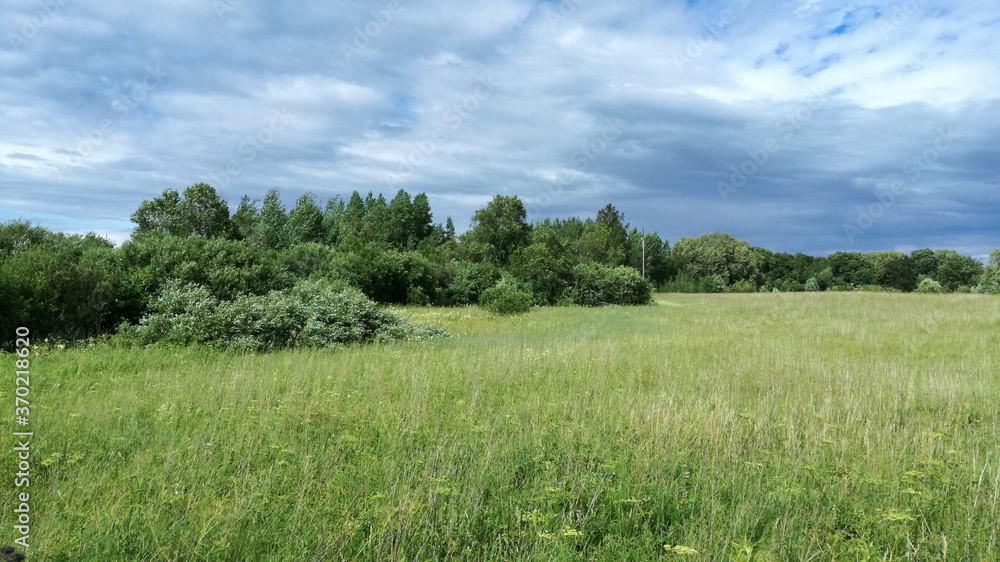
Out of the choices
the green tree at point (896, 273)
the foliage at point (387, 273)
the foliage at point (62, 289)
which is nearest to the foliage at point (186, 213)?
the foliage at point (387, 273)

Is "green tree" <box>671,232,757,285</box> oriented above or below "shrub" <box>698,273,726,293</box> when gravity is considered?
above

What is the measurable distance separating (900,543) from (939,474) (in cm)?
126

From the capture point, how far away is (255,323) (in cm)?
1377

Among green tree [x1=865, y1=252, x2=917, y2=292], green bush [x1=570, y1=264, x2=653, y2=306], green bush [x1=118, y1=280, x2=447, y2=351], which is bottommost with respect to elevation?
green bush [x1=118, y1=280, x2=447, y2=351]

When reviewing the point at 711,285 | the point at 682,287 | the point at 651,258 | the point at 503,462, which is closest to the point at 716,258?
the point at 651,258

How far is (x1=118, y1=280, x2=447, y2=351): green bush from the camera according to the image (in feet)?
43.4

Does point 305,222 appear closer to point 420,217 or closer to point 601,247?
point 420,217

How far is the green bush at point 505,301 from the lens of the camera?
29.4 metres

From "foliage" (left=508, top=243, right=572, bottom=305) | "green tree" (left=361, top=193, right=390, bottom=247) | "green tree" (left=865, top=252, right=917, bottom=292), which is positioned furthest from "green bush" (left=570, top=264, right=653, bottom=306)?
"green tree" (left=865, top=252, right=917, bottom=292)

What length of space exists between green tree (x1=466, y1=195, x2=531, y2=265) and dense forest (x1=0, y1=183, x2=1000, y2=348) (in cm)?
14

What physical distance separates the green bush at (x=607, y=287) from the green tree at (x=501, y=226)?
1428 centimetres

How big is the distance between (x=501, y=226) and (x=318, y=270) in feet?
81.9

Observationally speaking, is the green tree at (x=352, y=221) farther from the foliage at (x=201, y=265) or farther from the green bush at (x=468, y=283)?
the foliage at (x=201, y=265)

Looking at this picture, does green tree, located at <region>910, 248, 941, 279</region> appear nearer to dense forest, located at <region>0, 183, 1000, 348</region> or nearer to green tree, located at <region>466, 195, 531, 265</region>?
dense forest, located at <region>0, 183, 1000, 348</region>
